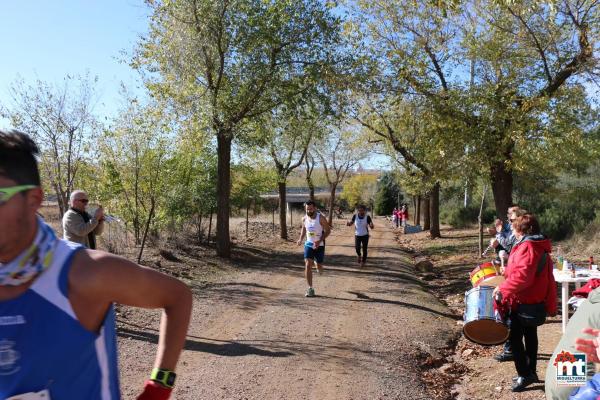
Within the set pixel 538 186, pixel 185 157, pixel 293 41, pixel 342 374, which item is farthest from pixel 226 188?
pixel 538 186

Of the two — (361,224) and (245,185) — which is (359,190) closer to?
(245,185)

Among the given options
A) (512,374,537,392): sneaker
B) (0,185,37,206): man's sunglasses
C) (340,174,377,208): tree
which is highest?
(340,174,377,208): tree

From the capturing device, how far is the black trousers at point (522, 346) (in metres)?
5.28

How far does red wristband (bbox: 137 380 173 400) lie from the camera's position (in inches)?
71.4

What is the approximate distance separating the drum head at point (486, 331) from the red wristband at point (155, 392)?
4632 millimetres

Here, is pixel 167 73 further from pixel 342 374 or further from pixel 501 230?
pixel 342 374

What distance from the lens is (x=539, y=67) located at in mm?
12867

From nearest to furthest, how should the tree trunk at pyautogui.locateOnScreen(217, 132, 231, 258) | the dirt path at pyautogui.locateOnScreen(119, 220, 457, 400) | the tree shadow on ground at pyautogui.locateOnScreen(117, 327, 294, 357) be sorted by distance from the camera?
1. the dirt path at pyautogui.locateOnScreen(119, 220, 457, 400)
2. the tree shadow on ground at pyautogui.locateOnScreen(117, 327, 294, 357)
3. the tree trunk at pyautogui.locateOnScreen(217, 132, 231, 258)

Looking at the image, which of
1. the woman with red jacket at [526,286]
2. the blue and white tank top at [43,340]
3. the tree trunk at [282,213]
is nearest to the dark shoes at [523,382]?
the woman with red jacket at [526,286]

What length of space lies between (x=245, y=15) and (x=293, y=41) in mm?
1641

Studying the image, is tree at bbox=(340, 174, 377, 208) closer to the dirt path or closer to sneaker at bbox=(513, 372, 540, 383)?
the dirt path

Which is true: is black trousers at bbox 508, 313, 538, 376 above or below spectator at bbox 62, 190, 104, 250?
below

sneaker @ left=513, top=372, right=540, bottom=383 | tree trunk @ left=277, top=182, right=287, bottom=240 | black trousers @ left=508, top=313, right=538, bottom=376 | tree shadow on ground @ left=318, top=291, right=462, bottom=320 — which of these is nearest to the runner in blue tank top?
black trousers @ left=508, top=313, right=538, bottom=376

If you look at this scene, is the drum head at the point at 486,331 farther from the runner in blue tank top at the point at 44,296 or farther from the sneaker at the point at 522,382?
the runner in blue tank top at the point at 44,296
